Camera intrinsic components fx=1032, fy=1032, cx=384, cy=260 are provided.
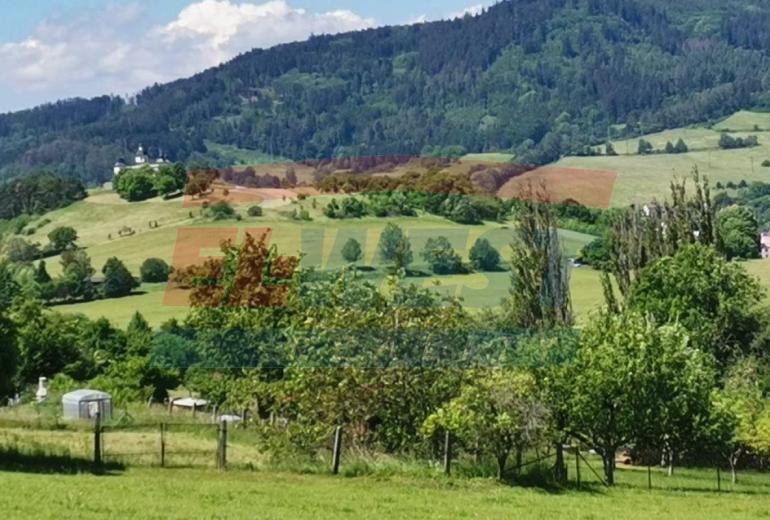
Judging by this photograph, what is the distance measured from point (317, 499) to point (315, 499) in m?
0.04

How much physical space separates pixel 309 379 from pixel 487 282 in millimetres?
19425

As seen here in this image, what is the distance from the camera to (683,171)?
6442 inches

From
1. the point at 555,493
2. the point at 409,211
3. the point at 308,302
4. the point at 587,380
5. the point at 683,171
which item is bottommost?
the point at 555,493

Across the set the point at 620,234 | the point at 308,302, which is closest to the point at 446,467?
the point at 308,302

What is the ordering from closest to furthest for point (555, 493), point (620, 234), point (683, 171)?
point (555, 493) → point (620, 234) → point (683, 171)

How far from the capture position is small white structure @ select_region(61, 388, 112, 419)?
33.0 metres

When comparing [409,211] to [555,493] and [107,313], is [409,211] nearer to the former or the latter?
[555,493]

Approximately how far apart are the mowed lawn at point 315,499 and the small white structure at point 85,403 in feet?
45.3

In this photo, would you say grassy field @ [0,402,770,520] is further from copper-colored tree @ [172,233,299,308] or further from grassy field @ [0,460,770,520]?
copper-colored tree @ [172,233,299,308]

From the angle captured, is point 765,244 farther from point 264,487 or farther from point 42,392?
point 264,487

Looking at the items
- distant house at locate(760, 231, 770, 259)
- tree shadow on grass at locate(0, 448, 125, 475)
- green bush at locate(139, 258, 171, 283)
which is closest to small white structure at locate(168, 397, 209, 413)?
tree shadow on grass at locate(0, 448, 125, 475)

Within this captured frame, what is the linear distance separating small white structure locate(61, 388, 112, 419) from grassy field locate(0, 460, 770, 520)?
45.4 ft

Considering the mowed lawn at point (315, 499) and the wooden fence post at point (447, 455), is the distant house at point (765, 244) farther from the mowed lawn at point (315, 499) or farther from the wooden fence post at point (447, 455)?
the mowed lawn at point (315, 499)

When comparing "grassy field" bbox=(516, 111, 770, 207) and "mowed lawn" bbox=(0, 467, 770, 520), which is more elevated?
"grassy field" bbox=(516, 111, 770, 207)
